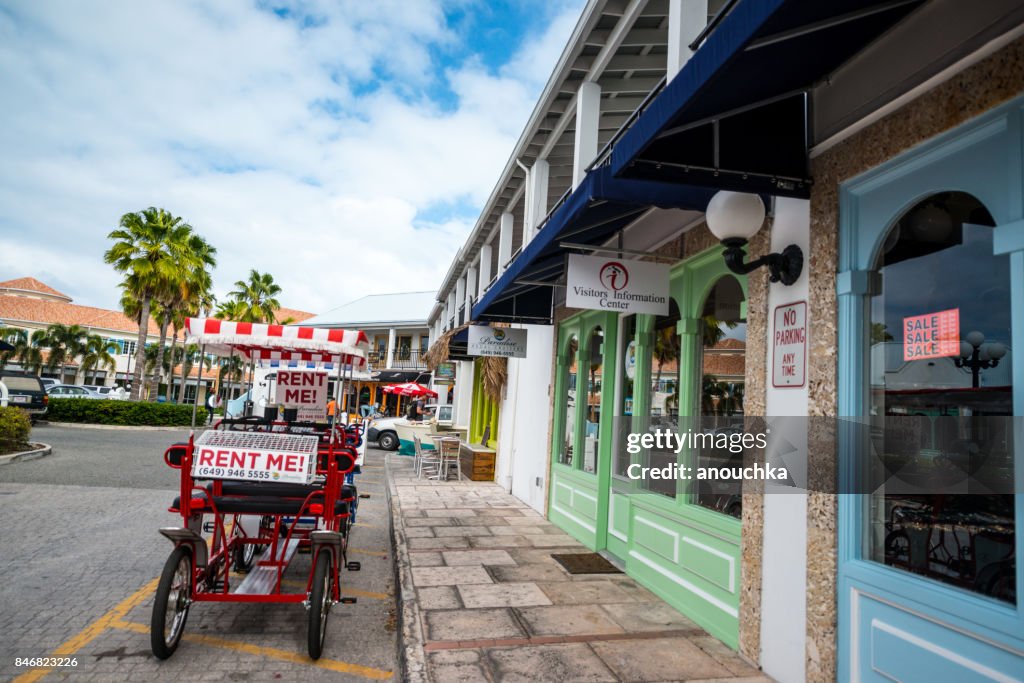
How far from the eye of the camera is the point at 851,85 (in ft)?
11.7

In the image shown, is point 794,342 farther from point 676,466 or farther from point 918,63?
point 676,466

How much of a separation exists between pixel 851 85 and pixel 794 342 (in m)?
1.49

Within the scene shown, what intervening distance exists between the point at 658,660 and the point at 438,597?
1.91 metres

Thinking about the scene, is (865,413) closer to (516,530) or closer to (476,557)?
(476,557)

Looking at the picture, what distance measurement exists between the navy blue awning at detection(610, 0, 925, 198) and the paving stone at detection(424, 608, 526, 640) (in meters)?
3.25

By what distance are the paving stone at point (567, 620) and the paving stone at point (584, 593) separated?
157 millimetres

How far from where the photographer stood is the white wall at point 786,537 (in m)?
3.63

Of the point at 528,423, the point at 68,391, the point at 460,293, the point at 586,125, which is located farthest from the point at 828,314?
the point at 68,391

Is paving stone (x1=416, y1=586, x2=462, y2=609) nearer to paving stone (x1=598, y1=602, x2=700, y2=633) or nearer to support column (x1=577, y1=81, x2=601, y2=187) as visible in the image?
paving stone (x1=598, y1=602, x2=700, y2=633)

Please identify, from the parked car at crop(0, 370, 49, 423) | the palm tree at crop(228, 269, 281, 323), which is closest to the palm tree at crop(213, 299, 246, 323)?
the palm tree at crop(228, 269, 281, 323)

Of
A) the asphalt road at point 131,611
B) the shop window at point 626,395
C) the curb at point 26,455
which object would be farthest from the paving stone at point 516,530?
the curb at point 26,455

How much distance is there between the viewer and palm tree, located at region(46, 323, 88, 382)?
166ft

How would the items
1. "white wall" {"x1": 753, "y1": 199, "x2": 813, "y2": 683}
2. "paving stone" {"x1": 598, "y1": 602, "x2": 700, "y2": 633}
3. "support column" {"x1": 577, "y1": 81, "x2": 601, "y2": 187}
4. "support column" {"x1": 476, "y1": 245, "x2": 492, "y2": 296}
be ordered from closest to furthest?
"white wall" {"x1": 753, "y1": 199, "x2": 813, "y2": 683}
"paving stone" {"x1": 598, "y1": 602, "x2": 700, "y2": 633}
"support column" {"x1": 577, "y1": 81, "x2": 601, "y2": 187}
"support column" {"x1": 476, "y1": 245, "x2": 492, "y2": 296}

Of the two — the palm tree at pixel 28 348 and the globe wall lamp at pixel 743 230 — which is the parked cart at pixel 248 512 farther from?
the palm tree at pixel 28 348
